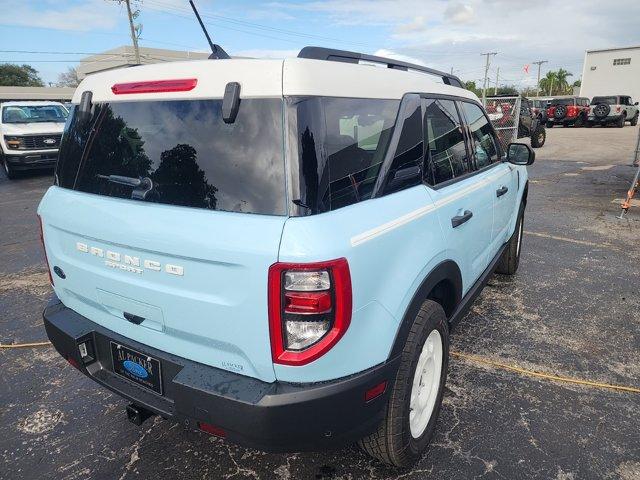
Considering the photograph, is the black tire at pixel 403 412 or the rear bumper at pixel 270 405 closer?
the rear bumper at pixel 270 405

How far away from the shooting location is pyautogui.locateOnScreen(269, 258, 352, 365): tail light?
1537 millimetres

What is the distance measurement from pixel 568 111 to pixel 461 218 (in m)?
28.8

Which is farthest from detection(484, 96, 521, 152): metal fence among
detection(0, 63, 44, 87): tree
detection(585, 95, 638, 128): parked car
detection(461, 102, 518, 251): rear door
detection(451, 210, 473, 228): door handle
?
detection(0, 63, 44, 87): tree

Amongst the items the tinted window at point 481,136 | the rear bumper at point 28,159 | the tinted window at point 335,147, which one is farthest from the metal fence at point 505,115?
the tinted window at point 335,147

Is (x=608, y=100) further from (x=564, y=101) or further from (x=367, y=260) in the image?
(x=367, y=260)

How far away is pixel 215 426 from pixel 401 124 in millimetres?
1551

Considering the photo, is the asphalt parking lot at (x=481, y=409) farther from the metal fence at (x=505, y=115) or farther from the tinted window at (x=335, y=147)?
the metal fence at (x=505, y=115)

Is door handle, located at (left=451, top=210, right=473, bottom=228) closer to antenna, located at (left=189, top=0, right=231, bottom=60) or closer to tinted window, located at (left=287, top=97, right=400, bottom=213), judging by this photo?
tinted window, located at (left=287, top=97, right=400, bottom=213)

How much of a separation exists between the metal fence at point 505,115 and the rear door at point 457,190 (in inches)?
490

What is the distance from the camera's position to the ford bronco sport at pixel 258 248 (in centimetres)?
160

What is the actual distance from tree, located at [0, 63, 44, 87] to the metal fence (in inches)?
2901

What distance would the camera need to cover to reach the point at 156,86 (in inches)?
75.0

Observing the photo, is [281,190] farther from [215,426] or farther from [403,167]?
[215,426]

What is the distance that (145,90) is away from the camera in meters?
1.94
